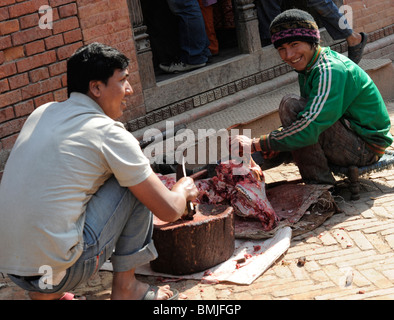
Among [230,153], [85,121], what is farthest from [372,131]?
[85,121]

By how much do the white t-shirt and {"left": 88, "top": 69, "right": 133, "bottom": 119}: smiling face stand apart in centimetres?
17

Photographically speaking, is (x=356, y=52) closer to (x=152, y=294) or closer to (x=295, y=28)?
(x=295, y=28)

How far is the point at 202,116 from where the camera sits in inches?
242

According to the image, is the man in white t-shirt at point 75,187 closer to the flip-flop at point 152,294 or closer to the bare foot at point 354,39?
the flip-flop at point 152,294

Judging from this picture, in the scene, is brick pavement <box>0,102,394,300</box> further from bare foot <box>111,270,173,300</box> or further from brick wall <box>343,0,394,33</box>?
brick wall <box>343,0,394,33</box>

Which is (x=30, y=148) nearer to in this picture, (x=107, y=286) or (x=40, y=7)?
(x=107, y=286)

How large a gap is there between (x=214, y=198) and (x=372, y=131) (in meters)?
1.31

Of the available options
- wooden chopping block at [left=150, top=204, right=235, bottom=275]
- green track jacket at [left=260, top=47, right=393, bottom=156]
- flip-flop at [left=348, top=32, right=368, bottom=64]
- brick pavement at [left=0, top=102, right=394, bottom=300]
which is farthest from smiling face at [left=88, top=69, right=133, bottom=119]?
flip-flop at [left=348, top=32, right=368, bottom=64]

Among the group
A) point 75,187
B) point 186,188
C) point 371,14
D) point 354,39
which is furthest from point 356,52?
point 75,187

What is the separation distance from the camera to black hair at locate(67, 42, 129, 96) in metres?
3.17

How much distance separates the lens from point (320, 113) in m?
4.39

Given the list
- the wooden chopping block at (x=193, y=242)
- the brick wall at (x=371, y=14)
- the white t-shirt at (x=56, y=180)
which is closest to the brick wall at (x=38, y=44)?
the wooden chopping block at (x=193, y=242)

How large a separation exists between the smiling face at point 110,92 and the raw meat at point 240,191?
123 centimetres

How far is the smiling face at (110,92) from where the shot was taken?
322 cm
